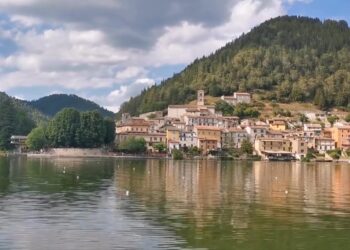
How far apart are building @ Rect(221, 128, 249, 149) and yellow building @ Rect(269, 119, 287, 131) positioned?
1380 cm

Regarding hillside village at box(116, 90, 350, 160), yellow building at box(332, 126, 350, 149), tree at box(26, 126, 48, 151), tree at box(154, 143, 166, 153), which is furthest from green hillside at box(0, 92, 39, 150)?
yellow building at box(332, 126, 350, 149)

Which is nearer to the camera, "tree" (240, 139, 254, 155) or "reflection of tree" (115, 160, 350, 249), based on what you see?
"reflection of tree" (115, 160, 350, 249)

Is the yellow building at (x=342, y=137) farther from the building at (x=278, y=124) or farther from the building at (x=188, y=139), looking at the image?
the building at (x=188, y=139)

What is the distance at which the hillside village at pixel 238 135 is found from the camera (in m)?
154

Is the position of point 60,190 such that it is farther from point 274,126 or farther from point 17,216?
point 274,126

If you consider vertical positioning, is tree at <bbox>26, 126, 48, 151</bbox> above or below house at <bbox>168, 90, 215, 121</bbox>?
below

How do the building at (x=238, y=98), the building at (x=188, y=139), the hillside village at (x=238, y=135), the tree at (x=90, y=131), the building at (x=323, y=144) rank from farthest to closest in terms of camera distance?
the building at (x=238, y=98) → the building at (x=323, y=144) → the building at (x=188, y=139) → the hillside village at (x=238, y=135) → the tree at (x=90, y=131)

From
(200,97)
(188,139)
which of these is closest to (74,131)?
(188,139)

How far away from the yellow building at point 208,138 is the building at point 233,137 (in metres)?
1.97

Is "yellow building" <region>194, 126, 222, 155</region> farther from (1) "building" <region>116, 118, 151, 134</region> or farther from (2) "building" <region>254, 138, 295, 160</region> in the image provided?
(1) "building" <region>116, 118, 151, 134</region>

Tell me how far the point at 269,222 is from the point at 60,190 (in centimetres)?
2030

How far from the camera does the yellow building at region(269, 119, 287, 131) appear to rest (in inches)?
6781

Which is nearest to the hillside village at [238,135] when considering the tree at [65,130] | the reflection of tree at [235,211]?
the tree at [65,130]

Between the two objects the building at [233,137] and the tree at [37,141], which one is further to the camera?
the building at [233,137]
